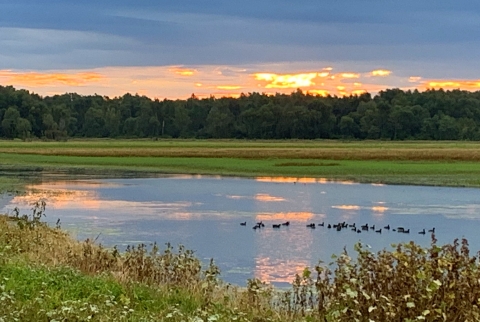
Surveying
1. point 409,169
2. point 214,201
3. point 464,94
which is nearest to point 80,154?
point 409,169

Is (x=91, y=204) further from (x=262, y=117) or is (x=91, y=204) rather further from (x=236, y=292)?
(x=262, y=117)

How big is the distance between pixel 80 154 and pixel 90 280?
226ft

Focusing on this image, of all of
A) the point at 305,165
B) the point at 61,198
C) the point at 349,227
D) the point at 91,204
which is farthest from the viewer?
the point at 305,165

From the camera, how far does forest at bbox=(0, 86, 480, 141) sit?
438ft

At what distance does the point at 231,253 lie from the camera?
16.8 meters

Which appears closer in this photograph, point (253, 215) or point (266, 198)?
point (253, 215)

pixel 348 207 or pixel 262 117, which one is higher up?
pixel 262 117

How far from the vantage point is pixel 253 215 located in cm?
2541

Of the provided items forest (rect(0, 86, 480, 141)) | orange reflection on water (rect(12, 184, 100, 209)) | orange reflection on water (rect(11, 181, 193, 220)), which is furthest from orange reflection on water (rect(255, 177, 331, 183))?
forest (rect(0, 86, 480, 141))

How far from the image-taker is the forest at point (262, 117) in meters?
134

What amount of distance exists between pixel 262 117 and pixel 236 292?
417 feet

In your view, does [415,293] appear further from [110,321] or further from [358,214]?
[358,214]

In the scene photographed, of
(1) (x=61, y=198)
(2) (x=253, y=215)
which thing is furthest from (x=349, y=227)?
(1) (x=61, y=198)

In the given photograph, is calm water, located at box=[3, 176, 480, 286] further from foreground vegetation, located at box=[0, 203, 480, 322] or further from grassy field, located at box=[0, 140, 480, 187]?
grassy field, located at box=[0, 140, 480, 187]
